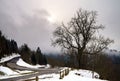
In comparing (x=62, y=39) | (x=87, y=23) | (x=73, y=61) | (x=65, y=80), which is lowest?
(x=65, y=80)

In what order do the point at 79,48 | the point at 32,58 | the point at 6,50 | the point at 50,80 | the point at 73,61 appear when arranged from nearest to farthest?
1. the point at 50,80
2. the point at 79,48
3. the point at 73,61
4. the point at 6,50
5. the point at 32,58

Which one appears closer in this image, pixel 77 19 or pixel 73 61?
pixel 77 19

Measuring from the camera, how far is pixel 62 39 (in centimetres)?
4450

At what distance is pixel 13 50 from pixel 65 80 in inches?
3934

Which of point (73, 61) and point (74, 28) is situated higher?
point (74, 28)

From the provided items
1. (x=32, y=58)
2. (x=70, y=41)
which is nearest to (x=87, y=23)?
(x=70, y=41)

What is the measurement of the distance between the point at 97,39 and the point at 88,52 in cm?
316

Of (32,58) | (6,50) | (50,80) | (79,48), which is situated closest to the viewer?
(50,80)

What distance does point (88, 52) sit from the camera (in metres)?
46.4

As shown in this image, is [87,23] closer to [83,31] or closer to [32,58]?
[83,31]

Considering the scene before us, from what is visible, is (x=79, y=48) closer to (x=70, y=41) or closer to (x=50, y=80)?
(x=70, y=41)

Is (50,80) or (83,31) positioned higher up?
(83,31)

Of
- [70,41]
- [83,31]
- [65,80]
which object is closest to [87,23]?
[83,31]

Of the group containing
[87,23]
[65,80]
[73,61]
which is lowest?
[65,80]
